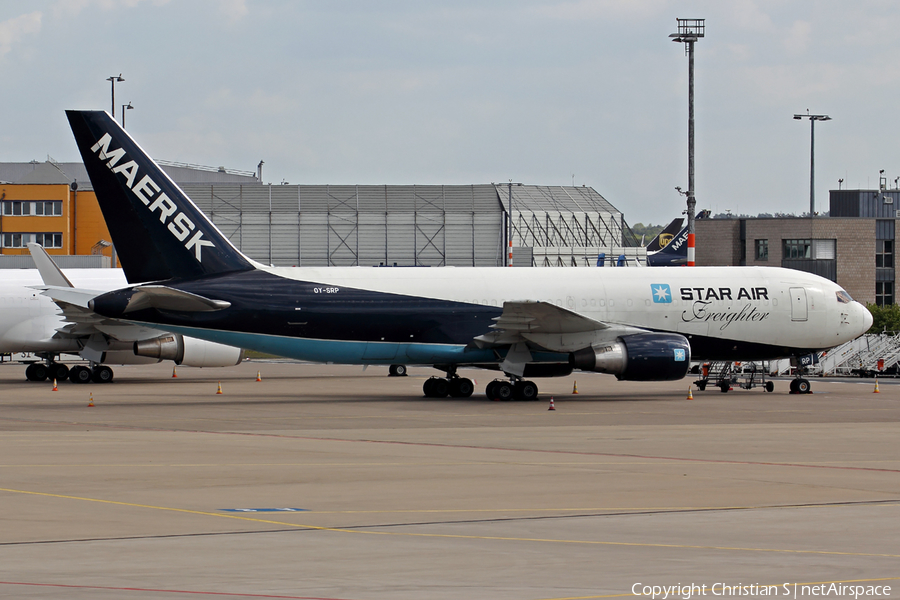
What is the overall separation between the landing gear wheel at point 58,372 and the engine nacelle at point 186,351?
15.1 feet

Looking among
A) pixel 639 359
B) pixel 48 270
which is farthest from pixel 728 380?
pixel 48 270

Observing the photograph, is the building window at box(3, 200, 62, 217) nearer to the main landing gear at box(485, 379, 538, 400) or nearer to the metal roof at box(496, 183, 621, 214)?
the metal roof at box(496, 183, 621, 214)

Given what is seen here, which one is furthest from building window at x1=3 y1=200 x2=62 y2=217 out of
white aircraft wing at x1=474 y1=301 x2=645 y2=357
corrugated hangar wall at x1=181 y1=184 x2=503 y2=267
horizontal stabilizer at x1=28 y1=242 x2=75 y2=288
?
white aircraft wing at x1=474 y1=301 x2=645 y2=357

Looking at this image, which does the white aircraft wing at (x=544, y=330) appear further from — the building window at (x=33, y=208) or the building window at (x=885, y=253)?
the building window at (x=33, y=208)

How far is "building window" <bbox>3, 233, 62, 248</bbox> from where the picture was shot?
94312 mm

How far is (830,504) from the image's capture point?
1378 centimetres

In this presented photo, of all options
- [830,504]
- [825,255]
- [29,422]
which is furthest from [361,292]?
[825,255]

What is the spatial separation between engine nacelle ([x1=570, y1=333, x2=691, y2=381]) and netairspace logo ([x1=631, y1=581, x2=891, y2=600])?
900 inches

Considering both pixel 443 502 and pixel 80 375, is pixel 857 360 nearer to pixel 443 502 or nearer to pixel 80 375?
pixel 80 375

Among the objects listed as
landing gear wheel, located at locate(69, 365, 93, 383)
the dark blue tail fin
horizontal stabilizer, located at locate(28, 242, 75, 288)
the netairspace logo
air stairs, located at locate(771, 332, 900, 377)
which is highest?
the dark blue tail fin

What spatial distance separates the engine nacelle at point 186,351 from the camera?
41906 millimetres

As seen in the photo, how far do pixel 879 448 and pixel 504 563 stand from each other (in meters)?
12.9

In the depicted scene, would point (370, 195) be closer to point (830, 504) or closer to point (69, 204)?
point (69, 204)

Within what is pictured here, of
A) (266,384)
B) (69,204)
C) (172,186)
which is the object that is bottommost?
(266,384)
